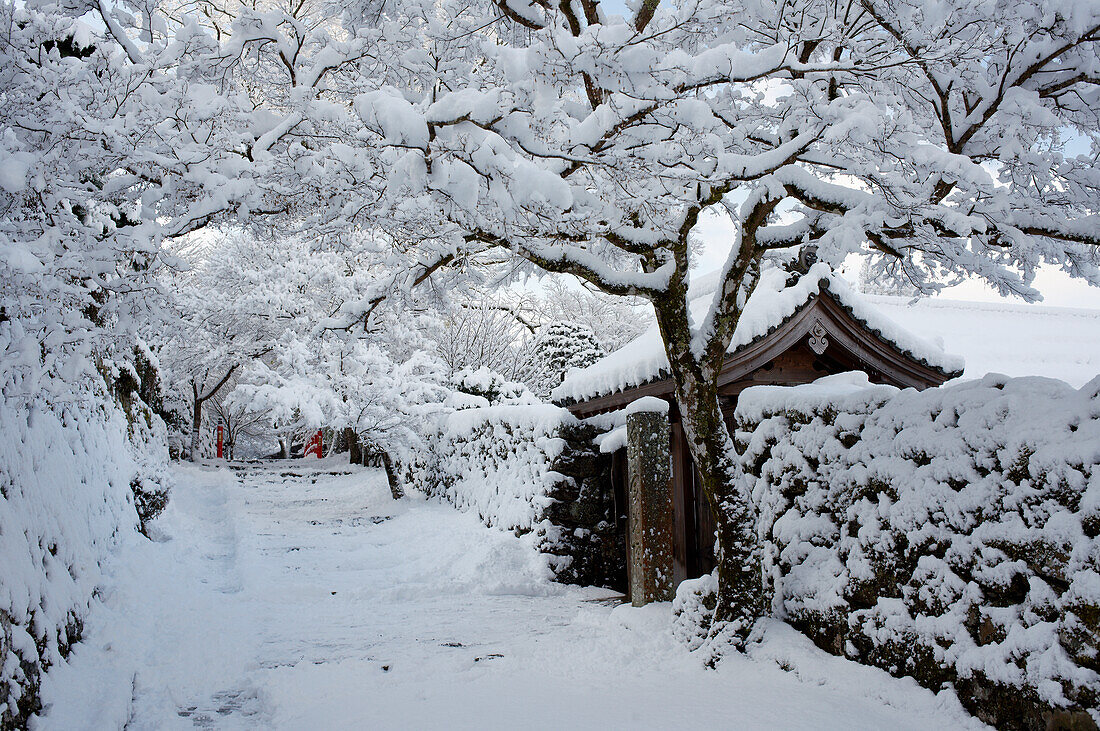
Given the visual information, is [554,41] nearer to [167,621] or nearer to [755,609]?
[755,609]

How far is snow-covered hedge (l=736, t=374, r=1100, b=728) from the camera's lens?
2.57 metres

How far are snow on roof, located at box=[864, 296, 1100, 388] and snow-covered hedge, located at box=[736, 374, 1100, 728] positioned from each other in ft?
19.0

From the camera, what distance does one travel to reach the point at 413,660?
4.50 meters

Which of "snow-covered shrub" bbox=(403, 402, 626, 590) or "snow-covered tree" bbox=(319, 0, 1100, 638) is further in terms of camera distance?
"snow-covered shrub" bbox=(403, 402, 626, 590)

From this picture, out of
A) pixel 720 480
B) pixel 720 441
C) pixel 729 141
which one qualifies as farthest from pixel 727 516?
pixel 729 141

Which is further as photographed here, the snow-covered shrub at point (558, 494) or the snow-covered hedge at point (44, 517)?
the snow-covered shrub at point (558, 494)

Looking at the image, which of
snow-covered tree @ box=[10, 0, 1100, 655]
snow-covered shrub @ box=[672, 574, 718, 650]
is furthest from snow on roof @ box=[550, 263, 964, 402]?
snow-covered shrub @ box=[672, 574, 718, 650]

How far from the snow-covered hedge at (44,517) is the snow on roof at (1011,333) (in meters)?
8.93

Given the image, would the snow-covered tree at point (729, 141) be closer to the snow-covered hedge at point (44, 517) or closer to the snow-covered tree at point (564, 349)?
the snow-covered hedge at point (44, 517)

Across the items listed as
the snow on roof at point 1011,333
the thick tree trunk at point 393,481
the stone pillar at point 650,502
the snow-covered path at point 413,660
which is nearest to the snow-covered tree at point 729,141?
the snow-covered path at point 413,660

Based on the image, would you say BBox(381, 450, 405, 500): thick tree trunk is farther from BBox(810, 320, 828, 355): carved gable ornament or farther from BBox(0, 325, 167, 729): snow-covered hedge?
BBox(810, 320, 828, 355): carved gable ornament

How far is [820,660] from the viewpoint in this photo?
12.6ft

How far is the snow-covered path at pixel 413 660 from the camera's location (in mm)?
3326

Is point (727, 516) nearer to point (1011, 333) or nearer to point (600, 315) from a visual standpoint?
point (1011, 333)
